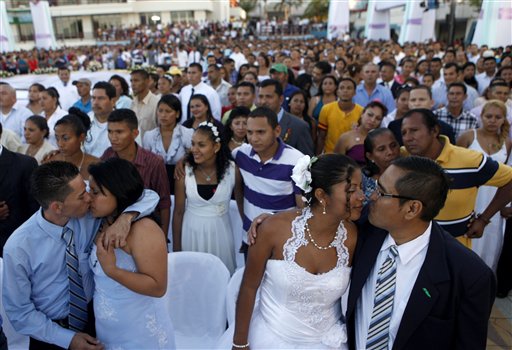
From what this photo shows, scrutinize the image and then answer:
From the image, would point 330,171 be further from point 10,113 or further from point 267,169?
point 10,113

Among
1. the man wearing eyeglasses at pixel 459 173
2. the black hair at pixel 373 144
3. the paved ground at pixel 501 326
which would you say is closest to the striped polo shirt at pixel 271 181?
the black hair at pixel 373 144

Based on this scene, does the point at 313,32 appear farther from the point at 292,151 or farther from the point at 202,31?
the point at 292,151

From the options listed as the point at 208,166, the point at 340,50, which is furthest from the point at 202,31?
the point at 208,166

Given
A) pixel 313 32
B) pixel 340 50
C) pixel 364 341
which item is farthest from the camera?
pixel 313 32

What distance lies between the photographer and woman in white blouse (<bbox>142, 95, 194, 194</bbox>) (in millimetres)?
4359

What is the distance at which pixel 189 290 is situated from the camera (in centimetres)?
294

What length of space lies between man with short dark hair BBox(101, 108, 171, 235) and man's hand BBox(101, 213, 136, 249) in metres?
1.44

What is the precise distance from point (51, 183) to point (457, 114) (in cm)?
493

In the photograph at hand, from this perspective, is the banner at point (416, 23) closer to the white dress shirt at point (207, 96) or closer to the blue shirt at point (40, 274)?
the white dress shirt at point (207, 96)

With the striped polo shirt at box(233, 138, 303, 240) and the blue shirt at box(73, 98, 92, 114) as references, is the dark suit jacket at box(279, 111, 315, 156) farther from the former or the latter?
the blue shirt at box(73, 98, 92, 114)

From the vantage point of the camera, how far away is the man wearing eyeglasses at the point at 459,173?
2.70 metres

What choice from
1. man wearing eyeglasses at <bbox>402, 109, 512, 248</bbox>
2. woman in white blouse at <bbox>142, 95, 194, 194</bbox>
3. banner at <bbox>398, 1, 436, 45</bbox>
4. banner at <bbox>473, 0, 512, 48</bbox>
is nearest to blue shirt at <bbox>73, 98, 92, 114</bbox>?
woman in white blouse at <bbox>142, 95, 194, 194</bbox>

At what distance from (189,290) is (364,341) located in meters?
1.45

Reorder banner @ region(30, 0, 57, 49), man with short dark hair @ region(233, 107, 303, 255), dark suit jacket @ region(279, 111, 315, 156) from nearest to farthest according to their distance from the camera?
man with short dark hair @ region(233, 107, 303, 255) < dark suit jacket @ region(279, 111, 315, 156) < banner @ region(30, 0, 57, 49)
